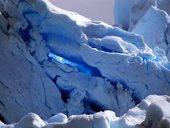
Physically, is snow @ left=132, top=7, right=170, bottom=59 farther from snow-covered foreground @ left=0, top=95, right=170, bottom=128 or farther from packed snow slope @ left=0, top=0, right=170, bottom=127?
snow-covered foreground @ left=0, top=95, right=170, bottom=128

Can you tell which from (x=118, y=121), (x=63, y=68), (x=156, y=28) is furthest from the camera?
(x=156, y=28)

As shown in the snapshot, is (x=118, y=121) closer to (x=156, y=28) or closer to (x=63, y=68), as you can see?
(x=63, y=68)

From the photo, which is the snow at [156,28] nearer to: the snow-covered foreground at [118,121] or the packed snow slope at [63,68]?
the packed snow slope at [63,68]

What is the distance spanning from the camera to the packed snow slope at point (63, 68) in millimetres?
2748

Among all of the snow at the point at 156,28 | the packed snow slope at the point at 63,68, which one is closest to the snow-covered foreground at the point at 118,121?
the packed snow slope at the point at 63,68

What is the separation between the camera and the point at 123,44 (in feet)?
9.60

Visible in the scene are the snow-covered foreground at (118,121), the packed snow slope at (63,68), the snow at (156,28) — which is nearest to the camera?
the snow-covered foreground at (118,121)

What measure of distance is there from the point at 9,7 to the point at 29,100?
672 millimetres

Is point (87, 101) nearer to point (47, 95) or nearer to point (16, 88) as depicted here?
point (47, 95)

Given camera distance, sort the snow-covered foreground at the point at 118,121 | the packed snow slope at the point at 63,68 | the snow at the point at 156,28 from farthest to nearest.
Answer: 1. the snow at the point at 156,28
2. the packed snow slope at the point at 63,68
3. the snow-covered foreground at the point at 118,121

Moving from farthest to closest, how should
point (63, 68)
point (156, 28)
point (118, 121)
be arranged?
point (156, 28)
point (63, 68)
point (118, 121)

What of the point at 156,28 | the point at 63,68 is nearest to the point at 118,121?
the point at 63,68

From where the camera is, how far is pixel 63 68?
9.14 ft

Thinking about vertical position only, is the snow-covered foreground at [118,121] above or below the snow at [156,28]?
above
